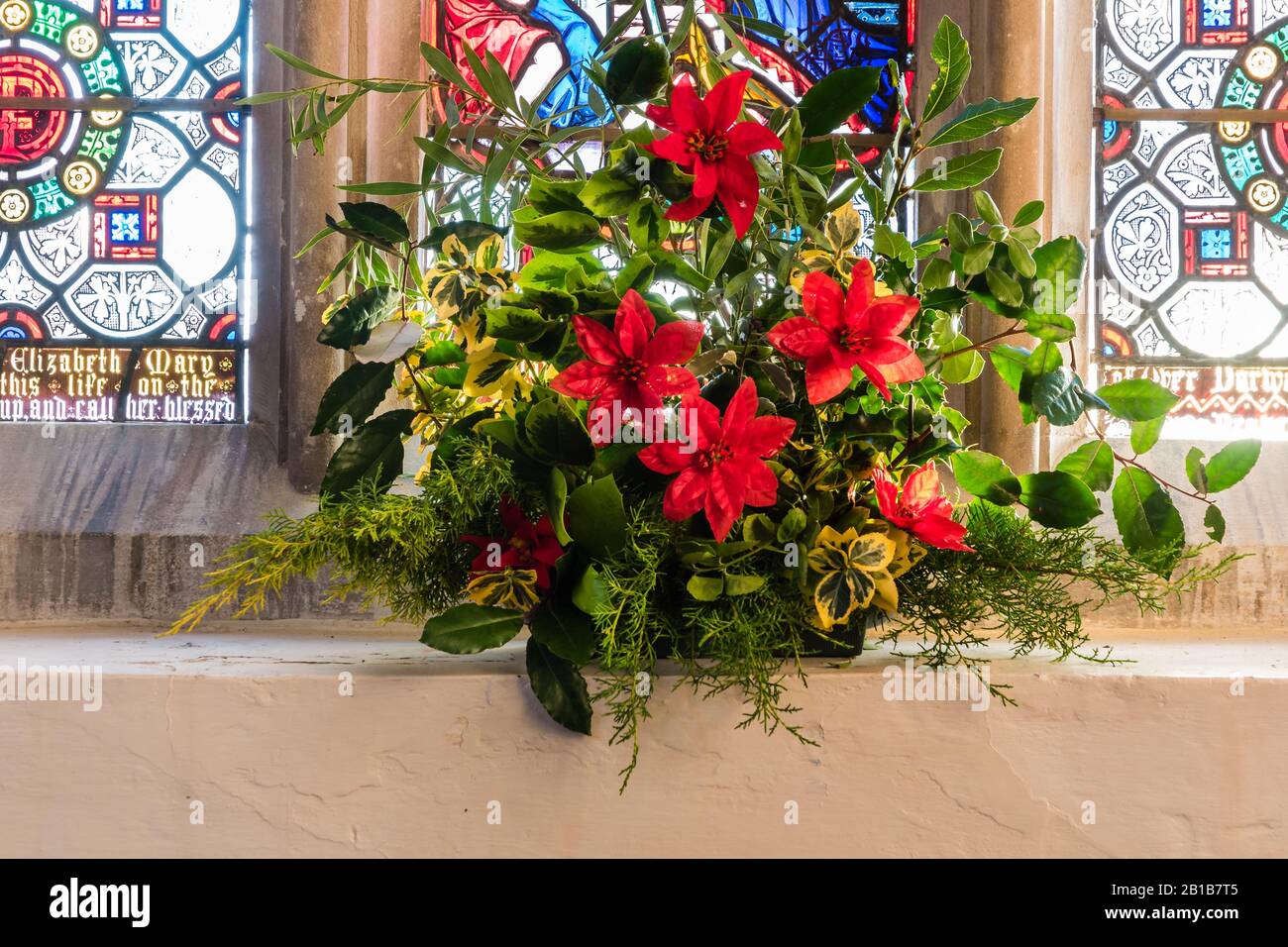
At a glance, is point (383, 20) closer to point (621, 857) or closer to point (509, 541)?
point (509, 541)

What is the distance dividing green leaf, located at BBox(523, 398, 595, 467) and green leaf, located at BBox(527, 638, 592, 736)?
15cm

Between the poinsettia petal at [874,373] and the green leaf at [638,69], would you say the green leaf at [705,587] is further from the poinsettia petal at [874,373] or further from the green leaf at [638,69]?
the green leaf at [638,69]

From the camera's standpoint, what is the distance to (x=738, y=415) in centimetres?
69

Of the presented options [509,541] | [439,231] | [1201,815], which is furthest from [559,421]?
[1201,815]

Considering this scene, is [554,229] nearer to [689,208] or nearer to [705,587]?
[689,208]

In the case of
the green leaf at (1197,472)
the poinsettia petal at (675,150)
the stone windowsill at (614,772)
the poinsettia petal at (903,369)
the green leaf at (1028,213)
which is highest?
the poinsettia petal at (675,150)

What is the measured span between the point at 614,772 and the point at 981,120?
57 centimetres

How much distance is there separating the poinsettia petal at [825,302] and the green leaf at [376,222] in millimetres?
321

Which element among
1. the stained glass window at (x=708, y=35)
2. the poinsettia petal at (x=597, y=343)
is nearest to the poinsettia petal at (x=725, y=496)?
the poinsettia petal at (x=597, y=343)

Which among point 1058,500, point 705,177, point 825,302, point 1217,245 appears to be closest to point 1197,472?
point 1058,500

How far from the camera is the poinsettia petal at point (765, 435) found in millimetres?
689

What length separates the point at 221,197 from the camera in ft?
4.83

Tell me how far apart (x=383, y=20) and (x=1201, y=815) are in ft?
4.23

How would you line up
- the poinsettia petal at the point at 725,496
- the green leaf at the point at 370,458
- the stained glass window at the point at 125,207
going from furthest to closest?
the stained glass window at the point at 125,207
the green leaf at the point at 370,458
the poinsettia petal at the point at 725,496
